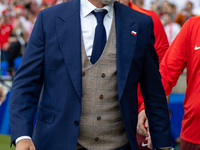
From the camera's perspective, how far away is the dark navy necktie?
7.18 feet

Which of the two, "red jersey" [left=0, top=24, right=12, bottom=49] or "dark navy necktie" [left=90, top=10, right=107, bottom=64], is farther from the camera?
"red jersey" [left=0, top=24, right=12, bottom=49]

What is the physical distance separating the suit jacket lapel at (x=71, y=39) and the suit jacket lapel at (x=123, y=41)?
26 cm

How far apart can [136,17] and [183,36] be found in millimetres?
728

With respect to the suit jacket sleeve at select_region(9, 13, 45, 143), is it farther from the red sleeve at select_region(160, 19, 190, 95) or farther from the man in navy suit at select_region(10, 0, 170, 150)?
the red sleeve at select_region(160, 19, 190, 95)

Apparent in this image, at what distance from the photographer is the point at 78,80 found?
2.09m

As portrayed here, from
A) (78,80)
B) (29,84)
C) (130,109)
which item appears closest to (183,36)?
(130,109)

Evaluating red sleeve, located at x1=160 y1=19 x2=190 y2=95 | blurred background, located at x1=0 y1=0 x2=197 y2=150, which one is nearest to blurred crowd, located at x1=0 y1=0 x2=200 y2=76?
blurred background, located at x1=0 y1=0 x2=197 y2=150

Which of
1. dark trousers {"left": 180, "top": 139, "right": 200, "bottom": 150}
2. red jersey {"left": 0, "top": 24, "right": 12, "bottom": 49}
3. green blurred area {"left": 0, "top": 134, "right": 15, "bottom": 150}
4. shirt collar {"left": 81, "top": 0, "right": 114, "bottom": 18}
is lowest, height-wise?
green blurred area {"left": 0, "top": 134, "right": 15, "bottom": 150}

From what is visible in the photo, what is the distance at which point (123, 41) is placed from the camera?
7.32 ft

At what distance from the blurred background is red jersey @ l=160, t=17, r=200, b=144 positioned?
273cm

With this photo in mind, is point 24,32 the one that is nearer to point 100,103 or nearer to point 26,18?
point 26,18

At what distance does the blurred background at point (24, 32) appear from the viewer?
5.80 meters

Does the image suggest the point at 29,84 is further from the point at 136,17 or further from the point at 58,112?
the point at 136,17

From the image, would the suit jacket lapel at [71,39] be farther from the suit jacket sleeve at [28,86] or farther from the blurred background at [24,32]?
the blurred background at [24,32]
